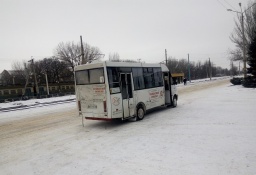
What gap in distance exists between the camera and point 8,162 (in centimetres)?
676

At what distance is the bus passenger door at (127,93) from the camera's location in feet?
36.0

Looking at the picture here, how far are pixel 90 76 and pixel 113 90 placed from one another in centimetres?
127

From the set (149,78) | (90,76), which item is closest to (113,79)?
(90,76)

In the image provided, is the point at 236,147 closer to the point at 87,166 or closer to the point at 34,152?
the point at 87,166

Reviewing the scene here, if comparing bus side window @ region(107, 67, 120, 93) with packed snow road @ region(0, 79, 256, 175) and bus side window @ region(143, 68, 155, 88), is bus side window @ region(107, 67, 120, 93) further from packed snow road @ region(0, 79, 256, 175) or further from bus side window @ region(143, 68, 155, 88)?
bus side window @ region(143, 68, 155, 88)

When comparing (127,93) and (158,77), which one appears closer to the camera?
(127,93)

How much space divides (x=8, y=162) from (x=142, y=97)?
714cm

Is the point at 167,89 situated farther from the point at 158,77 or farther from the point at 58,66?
the point at 58,66

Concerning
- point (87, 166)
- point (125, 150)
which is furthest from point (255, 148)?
point (87, 166)

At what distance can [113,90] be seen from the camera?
10.4m

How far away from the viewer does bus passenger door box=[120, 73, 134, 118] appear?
11.0m

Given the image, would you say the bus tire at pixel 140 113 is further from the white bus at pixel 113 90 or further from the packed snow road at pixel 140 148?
the packed snow road at pixel 140 148

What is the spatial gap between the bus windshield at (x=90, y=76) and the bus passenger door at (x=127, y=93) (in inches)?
42.3

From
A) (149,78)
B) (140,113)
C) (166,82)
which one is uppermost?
(149,78)
